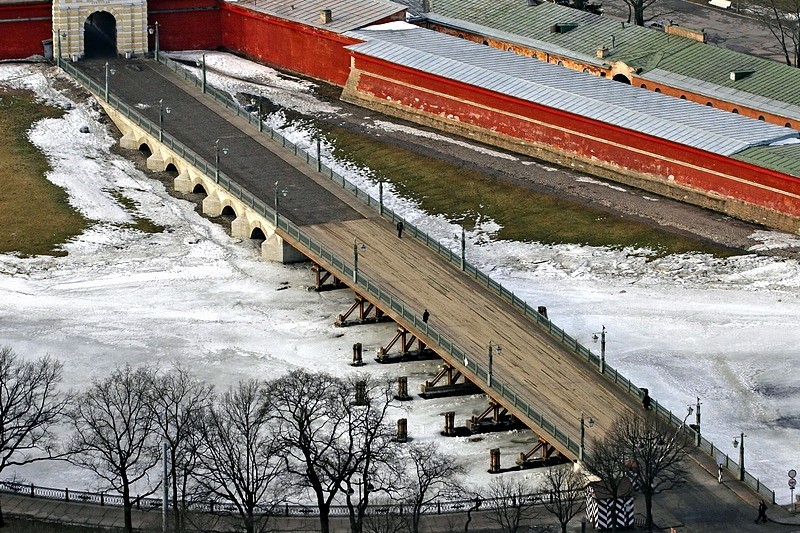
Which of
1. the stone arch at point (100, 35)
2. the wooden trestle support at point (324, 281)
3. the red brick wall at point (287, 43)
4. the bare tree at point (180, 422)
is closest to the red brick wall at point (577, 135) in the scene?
the red brick wall at point (287, 43)

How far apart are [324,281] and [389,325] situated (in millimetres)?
6090

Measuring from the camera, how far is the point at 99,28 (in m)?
145

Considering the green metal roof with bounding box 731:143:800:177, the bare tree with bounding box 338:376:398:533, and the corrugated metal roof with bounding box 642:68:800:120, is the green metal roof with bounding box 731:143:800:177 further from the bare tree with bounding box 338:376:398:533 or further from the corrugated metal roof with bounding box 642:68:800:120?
the bare tree with bounding box 338:376:398:533

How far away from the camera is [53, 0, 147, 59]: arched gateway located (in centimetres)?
13838

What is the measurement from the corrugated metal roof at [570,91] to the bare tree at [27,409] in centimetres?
3830

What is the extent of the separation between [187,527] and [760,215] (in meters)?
42.2

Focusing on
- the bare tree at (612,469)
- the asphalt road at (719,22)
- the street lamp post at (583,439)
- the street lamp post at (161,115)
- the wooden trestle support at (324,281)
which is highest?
the bare tree at (612,469)

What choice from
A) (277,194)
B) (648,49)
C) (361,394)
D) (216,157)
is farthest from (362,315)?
(648,49)

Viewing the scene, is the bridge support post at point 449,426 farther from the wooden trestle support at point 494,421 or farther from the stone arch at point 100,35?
the stone arch at point 100,35

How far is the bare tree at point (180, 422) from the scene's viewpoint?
84938 mm

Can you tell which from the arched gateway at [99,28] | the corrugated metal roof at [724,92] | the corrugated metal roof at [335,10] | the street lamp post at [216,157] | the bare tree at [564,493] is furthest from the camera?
the corrugated metal roof at [335,10]

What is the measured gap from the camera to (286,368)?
101438 mm

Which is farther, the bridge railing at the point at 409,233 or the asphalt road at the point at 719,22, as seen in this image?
the asphalt road at the point at 719,22

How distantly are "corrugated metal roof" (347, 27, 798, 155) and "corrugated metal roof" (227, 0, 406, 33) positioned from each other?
194 cm
